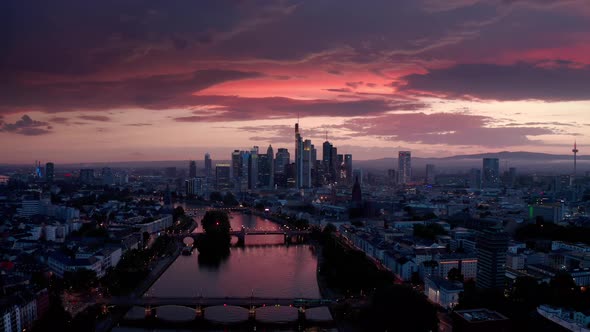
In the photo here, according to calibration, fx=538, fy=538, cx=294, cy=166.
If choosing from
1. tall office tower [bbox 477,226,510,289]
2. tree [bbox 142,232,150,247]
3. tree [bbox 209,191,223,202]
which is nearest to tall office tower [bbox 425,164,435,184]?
tree [bbox 209,191,223,202]

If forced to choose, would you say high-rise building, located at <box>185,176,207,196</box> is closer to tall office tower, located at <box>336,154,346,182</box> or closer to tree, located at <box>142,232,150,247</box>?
tall office tower, located at <box>336,154,346,182</box>

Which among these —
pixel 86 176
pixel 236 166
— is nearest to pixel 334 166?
pixel 236 166

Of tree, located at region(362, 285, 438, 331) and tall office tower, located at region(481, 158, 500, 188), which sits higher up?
tall office tower, located at region(481, 158, 500, 188)

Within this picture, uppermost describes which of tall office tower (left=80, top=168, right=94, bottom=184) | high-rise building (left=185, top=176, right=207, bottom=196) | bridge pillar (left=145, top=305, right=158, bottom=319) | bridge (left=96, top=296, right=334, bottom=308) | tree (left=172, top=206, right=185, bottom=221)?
tall office tower (left=80, top=168, right=94, bottom=184)

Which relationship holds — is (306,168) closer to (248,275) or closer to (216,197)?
(216,197)

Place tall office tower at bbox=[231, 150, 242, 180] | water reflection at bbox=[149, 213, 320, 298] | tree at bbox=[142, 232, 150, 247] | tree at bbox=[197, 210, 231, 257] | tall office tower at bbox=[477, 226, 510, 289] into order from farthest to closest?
tall office tower at bbox=[231, 150, 242, 180], tree at bbox=[142, 232, 150, 247], tree at bbox=[197, 210, 231, 257], water reflection at bbox=[149, 213, 320, 298], tall office tower at bbox=[477, 226, 510, 289]

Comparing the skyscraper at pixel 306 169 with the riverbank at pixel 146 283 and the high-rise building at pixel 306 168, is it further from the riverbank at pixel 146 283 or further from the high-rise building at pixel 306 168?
the riverbank at pixel 146 283

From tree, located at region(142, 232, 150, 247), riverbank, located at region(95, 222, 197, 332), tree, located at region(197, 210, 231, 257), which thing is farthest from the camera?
tree, located at region(142, 232, 150, 247)

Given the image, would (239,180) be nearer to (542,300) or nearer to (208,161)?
(208,161)

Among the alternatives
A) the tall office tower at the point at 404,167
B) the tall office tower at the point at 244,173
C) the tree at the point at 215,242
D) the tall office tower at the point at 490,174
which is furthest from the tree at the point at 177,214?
the tall office tower at the point at 404,167
